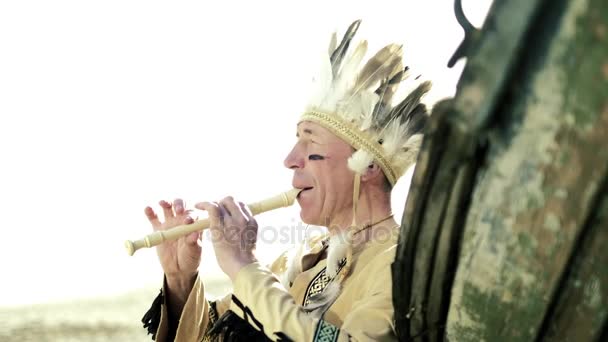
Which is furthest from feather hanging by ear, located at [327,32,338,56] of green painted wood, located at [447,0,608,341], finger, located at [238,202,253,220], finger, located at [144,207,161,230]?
green painted wood, located at [447,0,608,341]

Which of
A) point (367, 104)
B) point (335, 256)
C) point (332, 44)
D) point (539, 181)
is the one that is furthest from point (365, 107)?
point (539, 181)

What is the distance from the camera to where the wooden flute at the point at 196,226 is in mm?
2723

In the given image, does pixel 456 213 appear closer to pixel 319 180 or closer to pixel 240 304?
pixel 240 304

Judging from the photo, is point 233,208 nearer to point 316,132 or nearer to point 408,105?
point 316,132

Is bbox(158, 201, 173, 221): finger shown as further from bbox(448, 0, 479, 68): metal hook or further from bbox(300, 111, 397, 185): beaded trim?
bbox(448, 0, 479, 68): metal hook

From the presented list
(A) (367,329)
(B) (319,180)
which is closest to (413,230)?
(A) (367,329)

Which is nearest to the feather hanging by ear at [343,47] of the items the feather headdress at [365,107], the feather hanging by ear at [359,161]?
the feather headdress at [365,107]

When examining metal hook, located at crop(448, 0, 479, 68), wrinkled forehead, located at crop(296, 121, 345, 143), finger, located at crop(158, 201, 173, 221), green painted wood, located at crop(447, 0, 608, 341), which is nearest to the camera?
green painted wood, located at crop(447, 0, 608, 341)

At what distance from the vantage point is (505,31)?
1.08 meters

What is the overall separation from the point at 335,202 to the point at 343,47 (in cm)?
54

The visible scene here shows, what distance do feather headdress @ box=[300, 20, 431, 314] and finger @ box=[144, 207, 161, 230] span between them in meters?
0.65

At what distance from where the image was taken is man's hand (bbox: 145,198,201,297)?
283 cm

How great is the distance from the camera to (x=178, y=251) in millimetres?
2924

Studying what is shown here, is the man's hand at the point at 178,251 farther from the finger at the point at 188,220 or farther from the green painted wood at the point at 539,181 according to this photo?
the green painted wood at the point at 539,181
